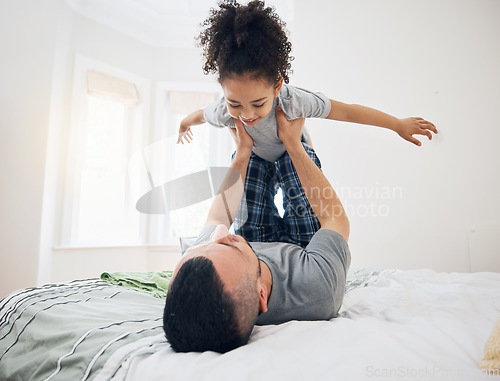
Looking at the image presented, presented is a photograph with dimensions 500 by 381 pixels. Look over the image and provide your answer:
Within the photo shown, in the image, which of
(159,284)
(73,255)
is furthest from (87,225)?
(159,284)

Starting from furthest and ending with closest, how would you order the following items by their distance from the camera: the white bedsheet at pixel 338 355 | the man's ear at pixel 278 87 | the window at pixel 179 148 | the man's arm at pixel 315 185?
the window at pixel 179 148 < the man's ear at pixel 278 87 < the man's arm at pixel 315 185 < the white bedsheet at pixel 338 355

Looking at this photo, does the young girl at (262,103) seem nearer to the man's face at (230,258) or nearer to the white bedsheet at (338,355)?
the man's face at (230,258)

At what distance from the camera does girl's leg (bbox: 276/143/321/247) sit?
5.11 feet

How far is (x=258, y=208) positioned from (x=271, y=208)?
0.09m

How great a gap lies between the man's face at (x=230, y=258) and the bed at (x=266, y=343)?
14cm

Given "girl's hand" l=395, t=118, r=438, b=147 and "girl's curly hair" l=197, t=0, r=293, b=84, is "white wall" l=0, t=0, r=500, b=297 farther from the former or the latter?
"girl's curly hair" l=197, t=0, r=293, b=84

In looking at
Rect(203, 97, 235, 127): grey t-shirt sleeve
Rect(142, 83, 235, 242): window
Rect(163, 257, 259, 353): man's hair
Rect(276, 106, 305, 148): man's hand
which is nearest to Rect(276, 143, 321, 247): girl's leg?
Rect(276, 106, 305, 148): man's hand

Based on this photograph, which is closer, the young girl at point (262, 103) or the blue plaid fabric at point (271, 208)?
the young girl at point (262, 103)

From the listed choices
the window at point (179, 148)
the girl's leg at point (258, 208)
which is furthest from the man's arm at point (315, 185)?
the window at point (179, 148)

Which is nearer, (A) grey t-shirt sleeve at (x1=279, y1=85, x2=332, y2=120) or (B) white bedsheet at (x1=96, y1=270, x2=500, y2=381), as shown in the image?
(B) white bedsheet at (x1=96, y1=270, x2=500, y2=381)

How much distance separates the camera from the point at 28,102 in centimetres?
303

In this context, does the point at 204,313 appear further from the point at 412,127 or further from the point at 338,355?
the point at 412,127

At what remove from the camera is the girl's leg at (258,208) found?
64.4 inches

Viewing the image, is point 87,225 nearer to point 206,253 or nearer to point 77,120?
point 77,120
